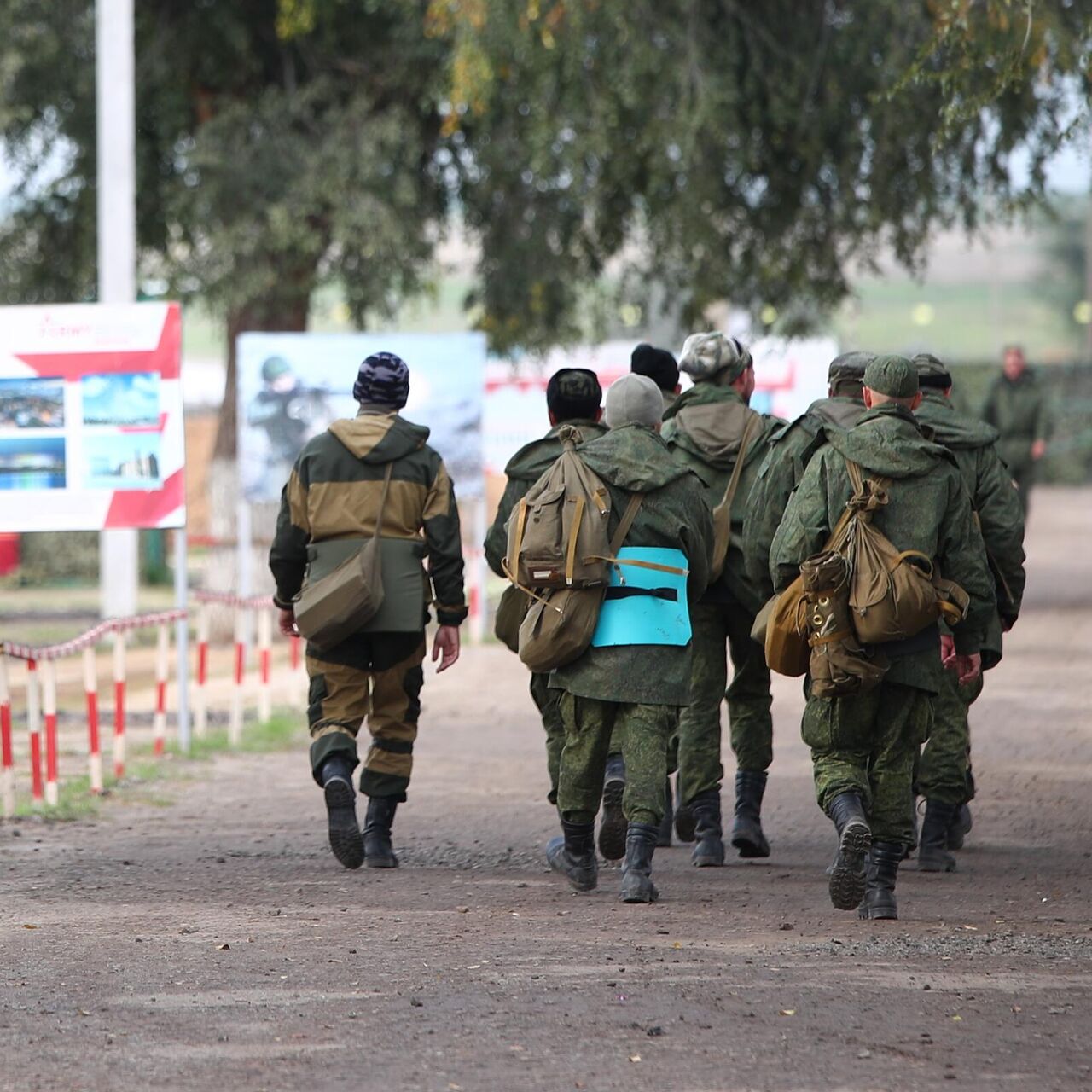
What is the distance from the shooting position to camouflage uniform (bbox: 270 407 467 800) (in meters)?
8.16

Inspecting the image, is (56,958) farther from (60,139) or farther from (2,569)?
(2,569)

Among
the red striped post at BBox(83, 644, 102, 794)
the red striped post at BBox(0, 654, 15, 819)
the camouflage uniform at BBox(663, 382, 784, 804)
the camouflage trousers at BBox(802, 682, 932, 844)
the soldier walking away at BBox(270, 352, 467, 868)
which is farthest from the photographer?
the red striped post at BBox(83, 644, 102, 794)

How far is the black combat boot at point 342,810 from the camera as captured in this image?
8.11 metres

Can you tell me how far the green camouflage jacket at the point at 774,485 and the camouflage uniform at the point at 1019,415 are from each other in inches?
546

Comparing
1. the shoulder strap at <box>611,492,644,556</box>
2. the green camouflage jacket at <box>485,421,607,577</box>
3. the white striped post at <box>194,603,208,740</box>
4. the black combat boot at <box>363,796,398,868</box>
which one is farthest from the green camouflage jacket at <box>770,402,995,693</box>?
the white striped post at <box>194,603,208,740</box>

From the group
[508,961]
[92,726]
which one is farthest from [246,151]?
[508,961]

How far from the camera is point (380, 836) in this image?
8.44 m

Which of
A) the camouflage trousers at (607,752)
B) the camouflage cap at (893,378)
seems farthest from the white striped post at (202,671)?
the camouflage cap at (893,378)

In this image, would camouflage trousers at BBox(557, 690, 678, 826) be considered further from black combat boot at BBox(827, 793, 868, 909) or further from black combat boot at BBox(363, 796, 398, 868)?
black combat boot at BBox(363, 796, 398, 868)

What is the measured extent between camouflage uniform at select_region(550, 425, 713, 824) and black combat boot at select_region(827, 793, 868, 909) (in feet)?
2.51

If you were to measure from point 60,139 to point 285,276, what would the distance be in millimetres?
2596

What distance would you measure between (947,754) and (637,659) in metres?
1.49

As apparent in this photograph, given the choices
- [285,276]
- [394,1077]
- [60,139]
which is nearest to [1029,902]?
[394,1077]

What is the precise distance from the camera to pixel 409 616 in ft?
26.9
